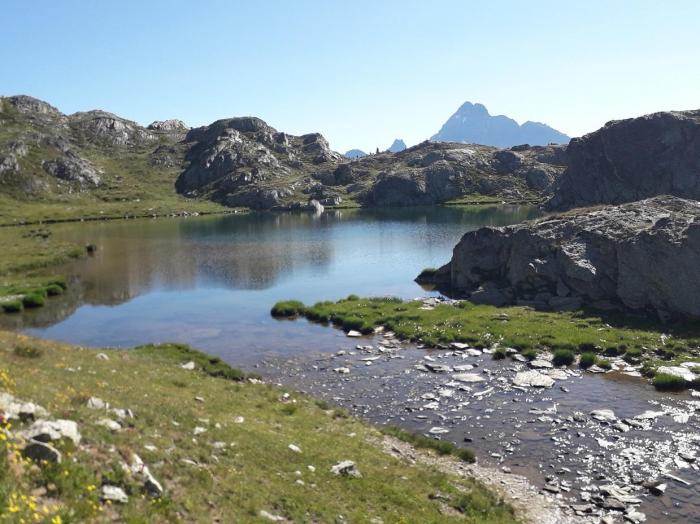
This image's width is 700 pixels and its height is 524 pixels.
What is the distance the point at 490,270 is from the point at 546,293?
34.6 feet

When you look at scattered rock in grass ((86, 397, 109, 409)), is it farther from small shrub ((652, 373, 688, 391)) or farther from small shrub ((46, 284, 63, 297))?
small shrub ((46, 284, 63, 297))

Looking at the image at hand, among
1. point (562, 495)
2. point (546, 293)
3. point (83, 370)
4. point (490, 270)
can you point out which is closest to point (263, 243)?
point (490, 270)

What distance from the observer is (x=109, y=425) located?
18.2 meters

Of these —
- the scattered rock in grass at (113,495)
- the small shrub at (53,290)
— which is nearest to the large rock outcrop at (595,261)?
the scattered rock in grass at (113,495)

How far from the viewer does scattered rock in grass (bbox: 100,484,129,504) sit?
13.6 m

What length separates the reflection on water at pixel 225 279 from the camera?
2263 inches

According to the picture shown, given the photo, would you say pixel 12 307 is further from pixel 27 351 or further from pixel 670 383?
pixel 670 383

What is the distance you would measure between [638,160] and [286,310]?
485 feet

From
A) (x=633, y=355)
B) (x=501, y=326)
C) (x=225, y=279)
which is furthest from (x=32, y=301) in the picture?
(x=633, y=355)

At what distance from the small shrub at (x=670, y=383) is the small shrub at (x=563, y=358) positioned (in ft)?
22.5

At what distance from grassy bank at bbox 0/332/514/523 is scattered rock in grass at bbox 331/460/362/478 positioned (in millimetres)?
290

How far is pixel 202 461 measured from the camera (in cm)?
1912

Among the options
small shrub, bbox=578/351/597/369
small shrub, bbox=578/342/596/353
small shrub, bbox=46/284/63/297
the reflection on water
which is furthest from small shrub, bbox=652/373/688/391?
small shrub, bbox=46/284/63/297

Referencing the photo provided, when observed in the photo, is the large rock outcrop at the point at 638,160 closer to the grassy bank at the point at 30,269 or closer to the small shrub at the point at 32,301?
the grassy bank at the point at 30,269
